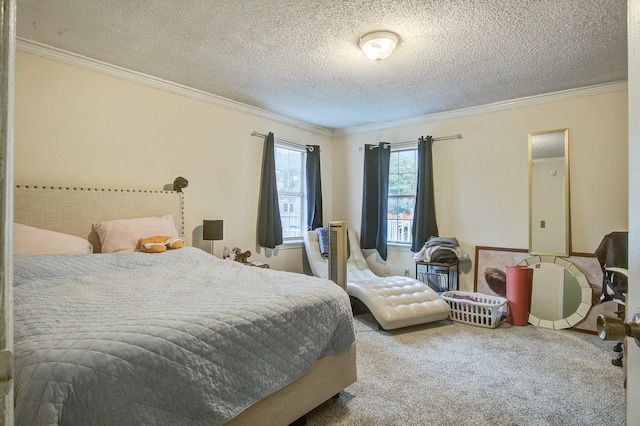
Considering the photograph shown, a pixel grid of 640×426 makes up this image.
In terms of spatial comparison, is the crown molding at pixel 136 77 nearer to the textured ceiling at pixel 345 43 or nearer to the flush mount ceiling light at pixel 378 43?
the textured ceiling at pixel 345 43

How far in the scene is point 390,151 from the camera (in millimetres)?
4727

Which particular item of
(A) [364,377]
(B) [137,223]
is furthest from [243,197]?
(A) [364,377]

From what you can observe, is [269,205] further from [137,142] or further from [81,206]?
[81,206]

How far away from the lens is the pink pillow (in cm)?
263

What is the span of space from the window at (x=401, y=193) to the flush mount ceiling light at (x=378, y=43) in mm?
2273

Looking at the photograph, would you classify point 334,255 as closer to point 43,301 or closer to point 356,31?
point 356,31

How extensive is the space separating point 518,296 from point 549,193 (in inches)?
45.8

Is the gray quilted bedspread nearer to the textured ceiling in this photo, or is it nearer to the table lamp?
the table lamp

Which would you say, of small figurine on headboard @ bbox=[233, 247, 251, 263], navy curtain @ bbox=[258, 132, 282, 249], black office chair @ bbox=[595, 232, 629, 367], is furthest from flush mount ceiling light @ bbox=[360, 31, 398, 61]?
small figurine on headboard @ bbox=[233, 247, 251, 263]

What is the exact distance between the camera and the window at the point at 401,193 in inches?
183

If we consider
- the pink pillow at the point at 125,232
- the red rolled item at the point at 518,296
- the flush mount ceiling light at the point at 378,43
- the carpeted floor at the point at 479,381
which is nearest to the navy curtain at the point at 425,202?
the red rolled item at the point at 518,296

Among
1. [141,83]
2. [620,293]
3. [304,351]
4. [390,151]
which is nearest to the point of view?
[304,351]

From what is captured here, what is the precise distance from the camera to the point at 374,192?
4.76 meters

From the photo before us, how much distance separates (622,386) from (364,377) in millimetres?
1639
